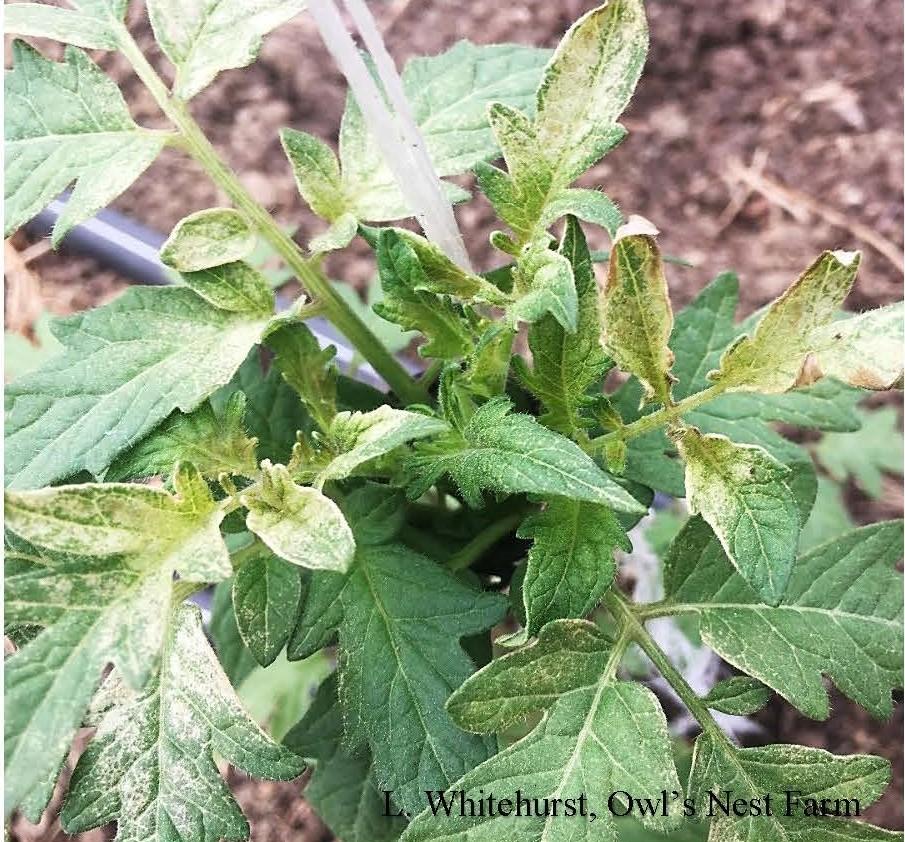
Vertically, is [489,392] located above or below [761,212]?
above

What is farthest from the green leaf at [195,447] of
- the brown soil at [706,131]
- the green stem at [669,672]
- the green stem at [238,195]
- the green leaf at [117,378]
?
the brown soil at [706,131]

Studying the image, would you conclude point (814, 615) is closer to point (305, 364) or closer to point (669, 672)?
point (669, 672)

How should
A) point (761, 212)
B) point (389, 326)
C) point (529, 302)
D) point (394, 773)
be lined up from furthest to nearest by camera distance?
point (761, 212)
point (389, 326)
point (394, 773)
point (529, 302)

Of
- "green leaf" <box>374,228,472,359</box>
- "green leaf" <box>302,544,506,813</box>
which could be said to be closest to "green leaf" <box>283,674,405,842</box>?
"green leaf" <box>302,544,506,813</box>

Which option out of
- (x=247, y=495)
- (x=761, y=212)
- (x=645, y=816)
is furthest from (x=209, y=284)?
(x=761, y=212)

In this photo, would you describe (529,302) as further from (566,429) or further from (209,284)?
(209,284)

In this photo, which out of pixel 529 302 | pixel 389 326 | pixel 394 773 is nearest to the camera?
pixel 529 302
